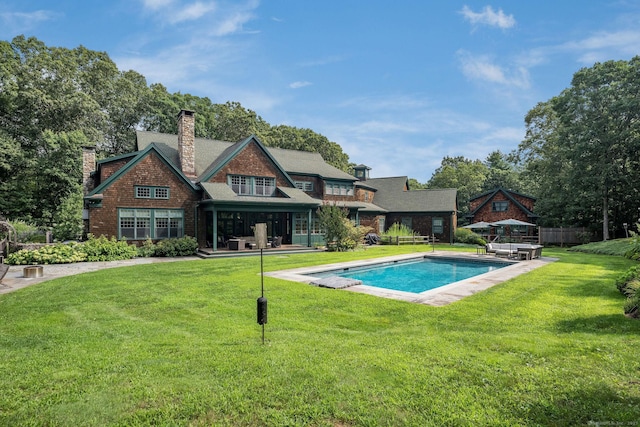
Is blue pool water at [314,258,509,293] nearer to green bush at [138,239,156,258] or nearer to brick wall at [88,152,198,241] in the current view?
green bush at [138,239,156,258]

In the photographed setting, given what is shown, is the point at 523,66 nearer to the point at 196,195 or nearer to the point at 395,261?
the point at 395,261

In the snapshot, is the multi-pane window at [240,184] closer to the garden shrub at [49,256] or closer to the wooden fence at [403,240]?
the garden shrub at [49,256]

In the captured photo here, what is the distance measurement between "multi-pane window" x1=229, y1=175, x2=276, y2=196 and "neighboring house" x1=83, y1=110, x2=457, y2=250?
2.7 inches

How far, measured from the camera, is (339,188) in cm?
3050

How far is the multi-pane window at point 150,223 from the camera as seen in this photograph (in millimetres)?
19438

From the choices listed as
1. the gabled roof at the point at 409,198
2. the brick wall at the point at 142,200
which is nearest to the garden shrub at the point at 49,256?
the brick wall at the point at 142,200

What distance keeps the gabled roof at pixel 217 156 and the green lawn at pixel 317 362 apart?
55.7 feet

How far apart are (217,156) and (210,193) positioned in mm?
6759

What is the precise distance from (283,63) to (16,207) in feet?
92.0

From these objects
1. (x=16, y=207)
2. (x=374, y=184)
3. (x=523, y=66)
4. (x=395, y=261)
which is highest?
(x=523, y=66)

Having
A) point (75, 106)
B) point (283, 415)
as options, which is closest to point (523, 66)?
point (283, 415)

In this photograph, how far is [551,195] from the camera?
31.4 m

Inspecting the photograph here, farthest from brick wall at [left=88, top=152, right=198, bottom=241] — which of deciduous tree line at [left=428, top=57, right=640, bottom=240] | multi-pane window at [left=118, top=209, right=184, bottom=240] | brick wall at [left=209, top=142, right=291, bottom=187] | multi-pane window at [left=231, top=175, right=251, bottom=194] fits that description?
deciduous tree line at [left=428, top=57, right=640, bottom=240]

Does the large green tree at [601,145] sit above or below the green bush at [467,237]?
above
